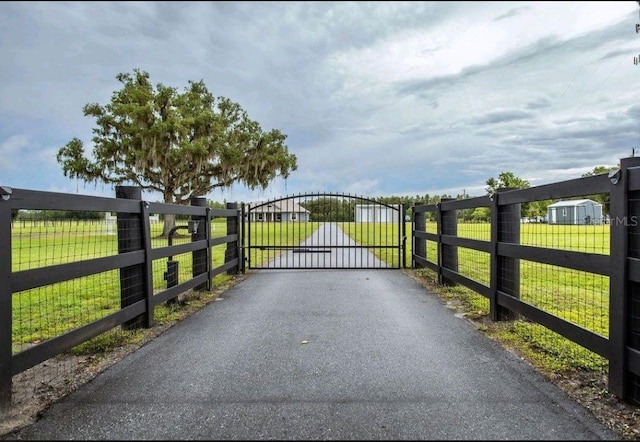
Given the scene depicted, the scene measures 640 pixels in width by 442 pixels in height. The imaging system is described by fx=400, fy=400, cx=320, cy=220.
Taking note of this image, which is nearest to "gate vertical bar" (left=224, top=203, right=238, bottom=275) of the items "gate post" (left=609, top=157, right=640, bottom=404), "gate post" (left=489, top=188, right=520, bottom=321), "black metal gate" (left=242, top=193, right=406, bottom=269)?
"black metal gate" (left=242, top=193, right=406, bottom=269)

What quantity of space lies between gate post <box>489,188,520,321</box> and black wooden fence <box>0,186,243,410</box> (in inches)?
153

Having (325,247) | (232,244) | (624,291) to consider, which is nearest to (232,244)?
(232,244)

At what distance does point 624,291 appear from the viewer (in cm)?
245

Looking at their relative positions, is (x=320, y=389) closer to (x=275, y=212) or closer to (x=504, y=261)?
(x=504, y=261)

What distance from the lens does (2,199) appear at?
8.00 ft

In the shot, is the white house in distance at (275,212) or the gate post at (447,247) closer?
the gate post at (447,247)

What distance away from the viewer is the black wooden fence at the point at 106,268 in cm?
244

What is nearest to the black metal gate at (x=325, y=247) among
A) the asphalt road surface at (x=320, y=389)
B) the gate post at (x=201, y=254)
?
the gate post at (x=201, y=254)

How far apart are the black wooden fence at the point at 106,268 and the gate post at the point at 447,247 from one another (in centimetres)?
401

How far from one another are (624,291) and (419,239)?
6753mm

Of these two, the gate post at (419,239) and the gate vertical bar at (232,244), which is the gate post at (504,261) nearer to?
the gate post at (419,239)

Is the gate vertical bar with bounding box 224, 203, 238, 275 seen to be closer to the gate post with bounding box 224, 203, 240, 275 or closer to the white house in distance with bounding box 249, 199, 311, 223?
the gate post with bounding box 224, 203, 240, 275

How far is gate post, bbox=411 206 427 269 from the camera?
29.1ft

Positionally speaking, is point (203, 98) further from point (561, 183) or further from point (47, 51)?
point (561, 183)
